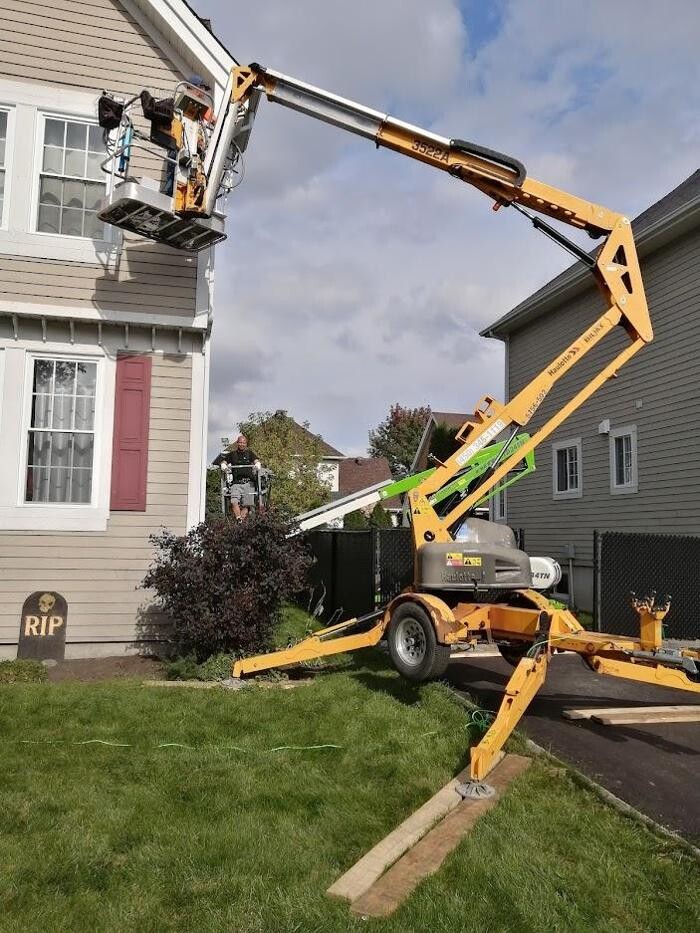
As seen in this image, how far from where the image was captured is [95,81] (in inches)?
383

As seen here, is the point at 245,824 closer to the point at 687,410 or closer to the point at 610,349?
the point at 687,410

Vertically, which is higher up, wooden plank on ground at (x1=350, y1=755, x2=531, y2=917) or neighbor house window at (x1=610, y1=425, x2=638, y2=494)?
neighbor house window at (x1=610, y1=425, x2=638, y2=494)

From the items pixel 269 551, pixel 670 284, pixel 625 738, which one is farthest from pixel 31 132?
pixel 670 284

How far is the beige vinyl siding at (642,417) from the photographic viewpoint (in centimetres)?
1361

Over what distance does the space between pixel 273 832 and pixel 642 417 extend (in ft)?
42.4

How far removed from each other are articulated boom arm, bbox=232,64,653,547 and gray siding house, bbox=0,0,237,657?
2.86 m

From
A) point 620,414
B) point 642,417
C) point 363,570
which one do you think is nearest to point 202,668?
point 363,570

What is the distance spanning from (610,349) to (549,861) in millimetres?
13612

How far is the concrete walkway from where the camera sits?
471 cm

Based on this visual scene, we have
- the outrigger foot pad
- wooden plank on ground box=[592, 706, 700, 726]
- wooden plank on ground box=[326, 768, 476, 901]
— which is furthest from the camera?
wooden plank on ground box=[592, 706, 700, 726]

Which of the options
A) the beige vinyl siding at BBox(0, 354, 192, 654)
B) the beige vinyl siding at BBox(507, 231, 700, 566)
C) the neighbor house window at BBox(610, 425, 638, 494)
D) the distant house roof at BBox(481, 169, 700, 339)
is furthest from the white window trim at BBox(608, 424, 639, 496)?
the beige vinyl siding at BBox(0, 354, 192, 654)

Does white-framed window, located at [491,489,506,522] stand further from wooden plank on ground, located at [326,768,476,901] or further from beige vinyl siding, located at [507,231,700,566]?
wooden plank on ground, located at [326,768,476,901]

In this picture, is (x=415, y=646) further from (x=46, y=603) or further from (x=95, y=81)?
(x=95, y=81)

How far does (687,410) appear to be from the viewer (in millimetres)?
13672
